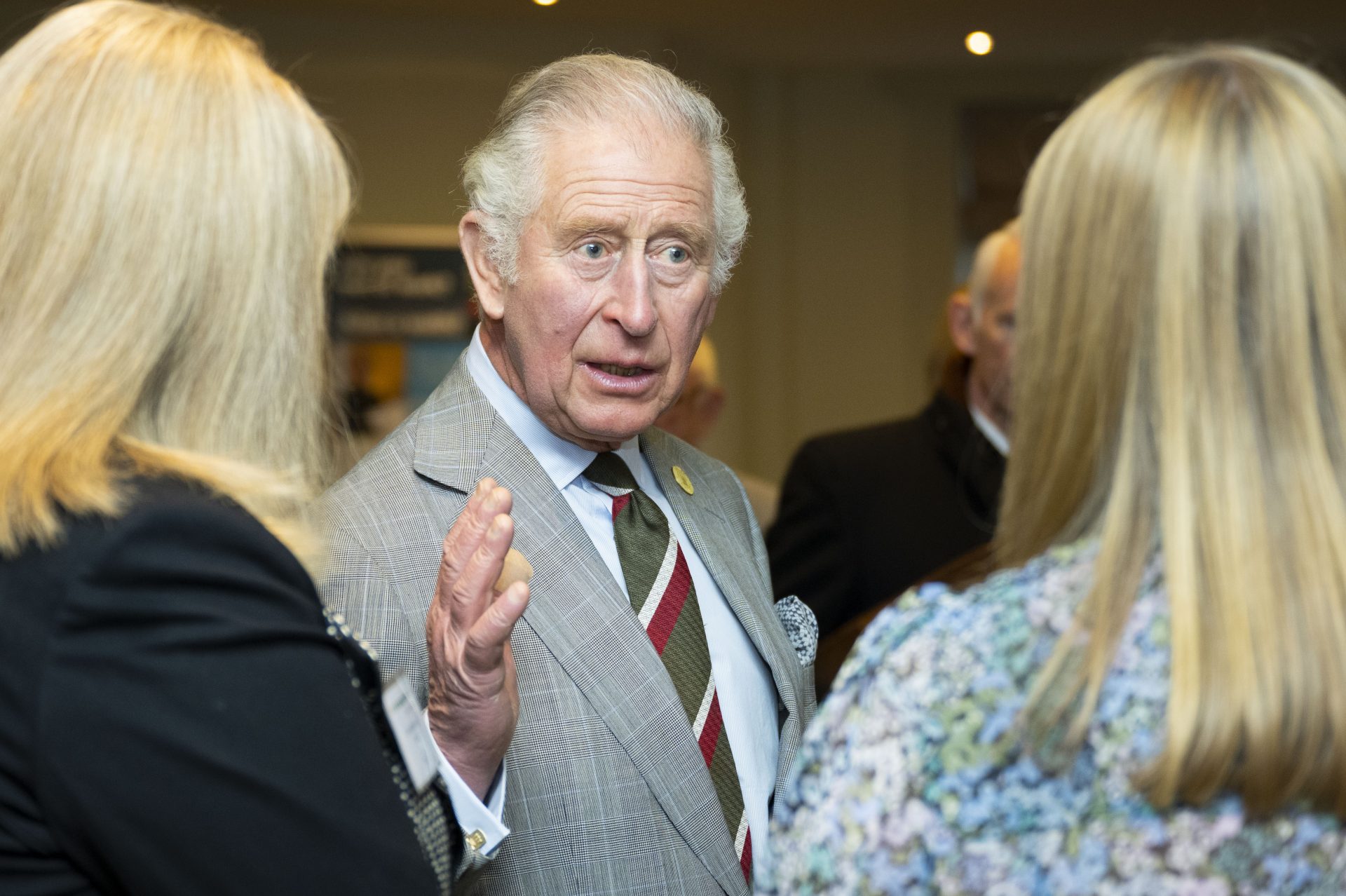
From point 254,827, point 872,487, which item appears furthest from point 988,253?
point 254,827

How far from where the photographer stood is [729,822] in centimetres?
179

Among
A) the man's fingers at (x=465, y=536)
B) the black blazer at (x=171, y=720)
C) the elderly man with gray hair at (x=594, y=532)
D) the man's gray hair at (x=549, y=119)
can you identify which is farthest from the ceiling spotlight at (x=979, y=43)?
the black blazer at (x=171, y=720)

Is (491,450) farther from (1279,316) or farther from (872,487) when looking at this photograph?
(872,487)

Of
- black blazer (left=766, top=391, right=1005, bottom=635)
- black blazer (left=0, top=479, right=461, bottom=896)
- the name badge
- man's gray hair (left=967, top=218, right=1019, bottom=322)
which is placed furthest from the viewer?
man's gray hair (left=967, top=218, right=1019, bottom=322)

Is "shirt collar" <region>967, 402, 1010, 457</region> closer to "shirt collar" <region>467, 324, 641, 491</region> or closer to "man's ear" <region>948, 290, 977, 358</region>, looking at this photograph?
"man's ear" <region>948, 290, 977, 358</region>

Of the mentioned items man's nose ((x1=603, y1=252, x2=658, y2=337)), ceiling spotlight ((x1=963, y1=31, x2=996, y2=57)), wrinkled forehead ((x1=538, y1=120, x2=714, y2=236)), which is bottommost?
man's nose ((x1=603, y1=252, x2=658, y2=337))

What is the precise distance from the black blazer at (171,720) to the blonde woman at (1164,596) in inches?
16.6

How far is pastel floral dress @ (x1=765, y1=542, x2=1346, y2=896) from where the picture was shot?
105 centimetres

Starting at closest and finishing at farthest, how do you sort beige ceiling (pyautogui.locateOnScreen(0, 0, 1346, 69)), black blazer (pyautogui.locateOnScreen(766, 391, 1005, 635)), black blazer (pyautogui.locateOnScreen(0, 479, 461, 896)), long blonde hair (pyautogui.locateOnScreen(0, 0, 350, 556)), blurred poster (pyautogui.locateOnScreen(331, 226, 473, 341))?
1. black blazer (pyautogui.locateOnScreen(0, 479, 461, 896))
2. long blonde hair (pyautogui.locateOnScreen(0, 0, 350, 556))
3. black blazer (pyautogui.locateOnScreen(766, 391, 1005, 635))
4. beige ceiling (pyautogui.locateOnScreen(0, 0, 1346, 69))
5. blurred poster (pyautogui.locateOnScreen(331, 226, 473, 341))

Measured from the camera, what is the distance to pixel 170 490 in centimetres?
107

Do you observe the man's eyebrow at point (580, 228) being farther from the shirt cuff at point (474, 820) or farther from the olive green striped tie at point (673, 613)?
the shirt cuff at point (474, 820)

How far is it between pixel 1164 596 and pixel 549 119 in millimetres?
1221

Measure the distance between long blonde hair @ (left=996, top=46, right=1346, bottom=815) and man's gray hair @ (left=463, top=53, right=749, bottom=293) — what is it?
945 mm

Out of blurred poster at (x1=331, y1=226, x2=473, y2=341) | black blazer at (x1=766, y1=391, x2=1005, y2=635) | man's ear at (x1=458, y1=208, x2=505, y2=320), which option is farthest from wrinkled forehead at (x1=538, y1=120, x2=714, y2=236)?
blurred poster at (x1=331, y1=226, x2=473, y2=341)
